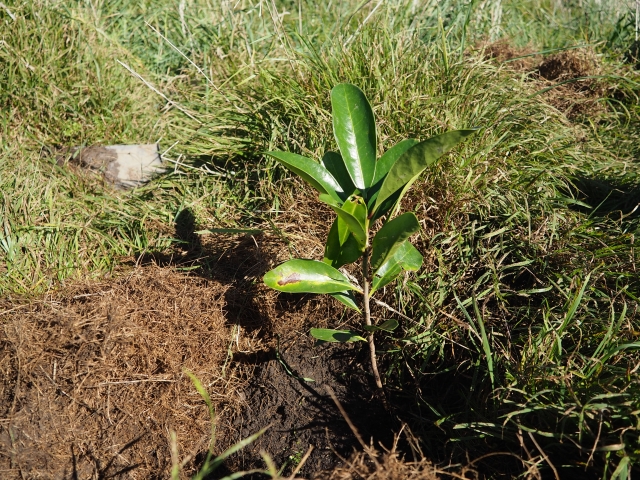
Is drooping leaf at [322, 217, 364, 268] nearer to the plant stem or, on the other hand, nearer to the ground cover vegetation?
the plant stem

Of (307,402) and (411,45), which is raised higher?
(411,45)

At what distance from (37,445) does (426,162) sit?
143 cm

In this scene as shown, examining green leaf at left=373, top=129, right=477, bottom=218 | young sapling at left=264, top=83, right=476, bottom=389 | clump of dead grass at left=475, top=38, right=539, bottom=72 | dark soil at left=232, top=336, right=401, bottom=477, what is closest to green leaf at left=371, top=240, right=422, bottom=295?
young sapling at left=264, top=83, right=476, bottom=389

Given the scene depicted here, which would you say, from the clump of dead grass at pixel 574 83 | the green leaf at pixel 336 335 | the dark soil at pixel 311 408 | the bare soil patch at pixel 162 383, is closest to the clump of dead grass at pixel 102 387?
the bare soil patch at pixel 162 383

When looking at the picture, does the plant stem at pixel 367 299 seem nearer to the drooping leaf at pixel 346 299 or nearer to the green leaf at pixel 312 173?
the drooping leaf at pixel 346 299

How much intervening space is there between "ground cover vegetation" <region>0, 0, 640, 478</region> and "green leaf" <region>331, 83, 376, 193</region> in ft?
1.86

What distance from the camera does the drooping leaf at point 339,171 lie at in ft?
5.56

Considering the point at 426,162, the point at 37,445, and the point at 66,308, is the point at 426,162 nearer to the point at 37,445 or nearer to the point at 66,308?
the point at 66,308

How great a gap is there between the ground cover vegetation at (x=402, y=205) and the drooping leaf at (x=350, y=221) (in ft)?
1.58

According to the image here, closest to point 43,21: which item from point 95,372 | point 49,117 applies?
point 49,117

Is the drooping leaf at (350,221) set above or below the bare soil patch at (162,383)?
above

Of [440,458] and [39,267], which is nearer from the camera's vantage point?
[440,458]

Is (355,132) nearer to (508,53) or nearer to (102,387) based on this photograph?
(102,387)

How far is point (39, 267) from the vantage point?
2.40 metres
